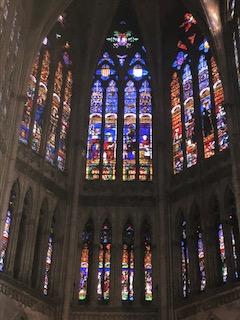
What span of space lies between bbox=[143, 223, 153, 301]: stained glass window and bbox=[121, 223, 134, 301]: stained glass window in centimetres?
46

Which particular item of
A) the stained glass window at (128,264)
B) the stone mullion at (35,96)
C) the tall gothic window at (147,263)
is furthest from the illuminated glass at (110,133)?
the stone mullion at (35,96)

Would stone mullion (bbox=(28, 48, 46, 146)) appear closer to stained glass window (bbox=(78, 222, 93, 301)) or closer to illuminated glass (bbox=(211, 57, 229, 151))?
stained glass window (bbox=(78, 222, 93, 301))

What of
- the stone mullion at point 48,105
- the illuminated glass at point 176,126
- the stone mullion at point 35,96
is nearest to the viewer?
the stone mullion at point 35,96

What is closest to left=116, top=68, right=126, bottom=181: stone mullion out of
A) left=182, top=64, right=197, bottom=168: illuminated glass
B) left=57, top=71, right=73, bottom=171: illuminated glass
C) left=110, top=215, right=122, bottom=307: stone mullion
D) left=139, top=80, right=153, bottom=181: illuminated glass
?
left=139, top=80, right=153, bottom=181: illuminated glass

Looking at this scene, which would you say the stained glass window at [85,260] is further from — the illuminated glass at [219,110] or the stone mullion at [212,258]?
the illuminated glass at [219,110]

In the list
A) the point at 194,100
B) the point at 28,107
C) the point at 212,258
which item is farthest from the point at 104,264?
the point at 194,100

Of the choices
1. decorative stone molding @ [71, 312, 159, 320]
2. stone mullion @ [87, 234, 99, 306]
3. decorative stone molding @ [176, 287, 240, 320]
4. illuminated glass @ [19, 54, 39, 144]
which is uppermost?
illuminated glass @ [19, 54, 39, 144]

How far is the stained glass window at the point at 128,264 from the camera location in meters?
22.7

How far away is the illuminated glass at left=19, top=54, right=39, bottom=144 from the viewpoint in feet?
78.9

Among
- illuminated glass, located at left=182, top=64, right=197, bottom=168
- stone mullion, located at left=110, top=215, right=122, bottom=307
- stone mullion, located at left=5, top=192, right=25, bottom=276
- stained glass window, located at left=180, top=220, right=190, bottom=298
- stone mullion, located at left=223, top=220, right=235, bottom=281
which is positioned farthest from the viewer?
illuminated glass, located at left=182, top=64, right=197, bottom=168

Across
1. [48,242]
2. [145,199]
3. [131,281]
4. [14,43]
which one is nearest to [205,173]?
[145,199]

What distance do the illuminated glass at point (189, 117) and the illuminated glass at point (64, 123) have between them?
475cm

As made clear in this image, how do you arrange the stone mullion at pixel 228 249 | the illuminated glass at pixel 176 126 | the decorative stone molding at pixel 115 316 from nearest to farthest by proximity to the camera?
the stone mullion at pixel 228 249 → the decorative stone molding at pixel 115 316 → the illuminated glass at pixel 176 126

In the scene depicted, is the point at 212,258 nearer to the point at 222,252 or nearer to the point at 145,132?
the point at 222,252
